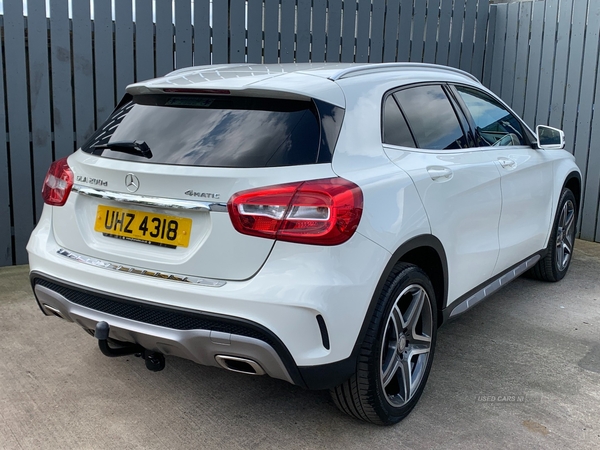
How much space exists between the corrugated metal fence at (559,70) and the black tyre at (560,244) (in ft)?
5.60

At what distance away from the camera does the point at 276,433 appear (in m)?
2.88

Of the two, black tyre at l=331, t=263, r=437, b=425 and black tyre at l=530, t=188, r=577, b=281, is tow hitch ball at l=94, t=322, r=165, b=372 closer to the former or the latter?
black tyre at l=331, t=263, r=437, b=425

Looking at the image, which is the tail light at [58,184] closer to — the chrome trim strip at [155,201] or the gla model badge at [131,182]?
the chrome trim strip at [155,201]

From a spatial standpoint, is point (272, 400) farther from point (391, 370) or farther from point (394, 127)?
point (394, 127)

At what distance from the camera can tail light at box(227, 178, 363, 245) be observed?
238 cm

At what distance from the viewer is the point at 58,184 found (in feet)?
9.66

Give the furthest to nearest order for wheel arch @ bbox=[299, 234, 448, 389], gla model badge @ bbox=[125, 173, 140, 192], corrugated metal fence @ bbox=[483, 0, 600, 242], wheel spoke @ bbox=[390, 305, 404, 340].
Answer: corrugated metal fence @ bbox=[483, 0, 600, 242], wheel spoke @ bbox=[390, 305, 404, 340], gla model badge @ bbox=[125, 173, 140, 192], wheel arch @ bbox=[299, 234, 448, 389]

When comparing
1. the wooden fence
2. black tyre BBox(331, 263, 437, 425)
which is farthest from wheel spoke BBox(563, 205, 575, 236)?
the wooden fence

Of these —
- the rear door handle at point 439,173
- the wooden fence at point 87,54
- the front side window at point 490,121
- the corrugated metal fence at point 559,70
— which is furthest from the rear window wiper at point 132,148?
the corrugated metal fence at point 559,70

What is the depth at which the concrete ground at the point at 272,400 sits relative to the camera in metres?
2.85

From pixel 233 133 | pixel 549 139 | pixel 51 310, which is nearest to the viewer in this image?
pixel 233 133

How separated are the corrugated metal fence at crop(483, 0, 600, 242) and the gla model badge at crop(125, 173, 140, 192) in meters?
5.68

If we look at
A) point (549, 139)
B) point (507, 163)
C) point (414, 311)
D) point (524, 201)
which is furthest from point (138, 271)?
point (549, 139)

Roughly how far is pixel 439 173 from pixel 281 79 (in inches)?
36.3
